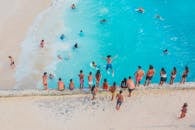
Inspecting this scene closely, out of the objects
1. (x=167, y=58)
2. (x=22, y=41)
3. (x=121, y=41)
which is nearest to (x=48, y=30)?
(x=22, y=41)

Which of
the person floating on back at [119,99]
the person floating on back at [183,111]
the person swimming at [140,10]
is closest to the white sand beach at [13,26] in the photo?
the person swimming at [140,10]

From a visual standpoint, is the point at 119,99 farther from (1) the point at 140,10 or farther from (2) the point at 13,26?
(1) the point at 140,10

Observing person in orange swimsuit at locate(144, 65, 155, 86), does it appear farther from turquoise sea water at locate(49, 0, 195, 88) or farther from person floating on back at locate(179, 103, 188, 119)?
turquoise sea water at locate(49, 0, 195, 88)

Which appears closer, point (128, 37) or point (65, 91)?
point (65, 91)

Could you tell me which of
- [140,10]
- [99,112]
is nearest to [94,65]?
[99,112]

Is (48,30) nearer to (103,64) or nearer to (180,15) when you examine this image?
(103,64)

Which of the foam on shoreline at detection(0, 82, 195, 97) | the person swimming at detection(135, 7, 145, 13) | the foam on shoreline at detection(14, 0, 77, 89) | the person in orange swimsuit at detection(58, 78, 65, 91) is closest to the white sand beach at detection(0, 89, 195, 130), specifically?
the foam on shoreline at detection(0, 82, 195, 97)
